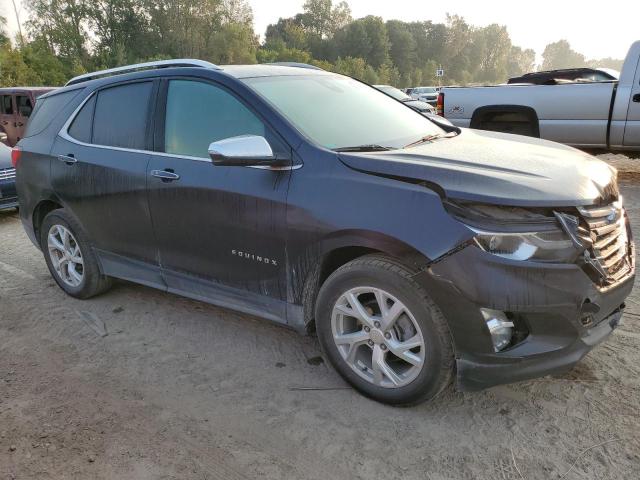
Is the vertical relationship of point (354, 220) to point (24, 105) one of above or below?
below

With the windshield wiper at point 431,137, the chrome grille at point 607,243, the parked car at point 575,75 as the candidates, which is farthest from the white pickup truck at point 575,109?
the chrome grille at point 607,243

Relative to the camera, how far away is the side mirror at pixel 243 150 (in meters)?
2.77

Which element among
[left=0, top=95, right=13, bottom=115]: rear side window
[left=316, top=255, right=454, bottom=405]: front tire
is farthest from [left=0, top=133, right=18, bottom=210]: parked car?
[left=316, top=255, right=454, bottom=405]: front tire

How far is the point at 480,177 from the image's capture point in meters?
2.42

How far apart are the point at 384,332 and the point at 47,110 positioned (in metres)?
3.64

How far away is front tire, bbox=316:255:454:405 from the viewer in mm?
2461

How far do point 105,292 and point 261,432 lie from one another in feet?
8.08

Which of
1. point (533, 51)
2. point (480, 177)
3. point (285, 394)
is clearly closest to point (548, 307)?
point (480, 177)

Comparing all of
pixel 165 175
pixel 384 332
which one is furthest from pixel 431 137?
pixel 165 175

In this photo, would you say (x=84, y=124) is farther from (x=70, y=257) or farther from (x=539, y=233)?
(x=539, y=233)

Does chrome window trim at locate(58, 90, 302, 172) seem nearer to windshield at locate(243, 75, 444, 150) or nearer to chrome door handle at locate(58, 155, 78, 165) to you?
chrome door handle at locate(58, 155, 78, 165)

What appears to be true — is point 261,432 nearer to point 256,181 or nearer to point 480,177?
point 256,181

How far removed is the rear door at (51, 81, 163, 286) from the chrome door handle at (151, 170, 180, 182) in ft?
0.38

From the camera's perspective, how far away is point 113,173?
3699mm
